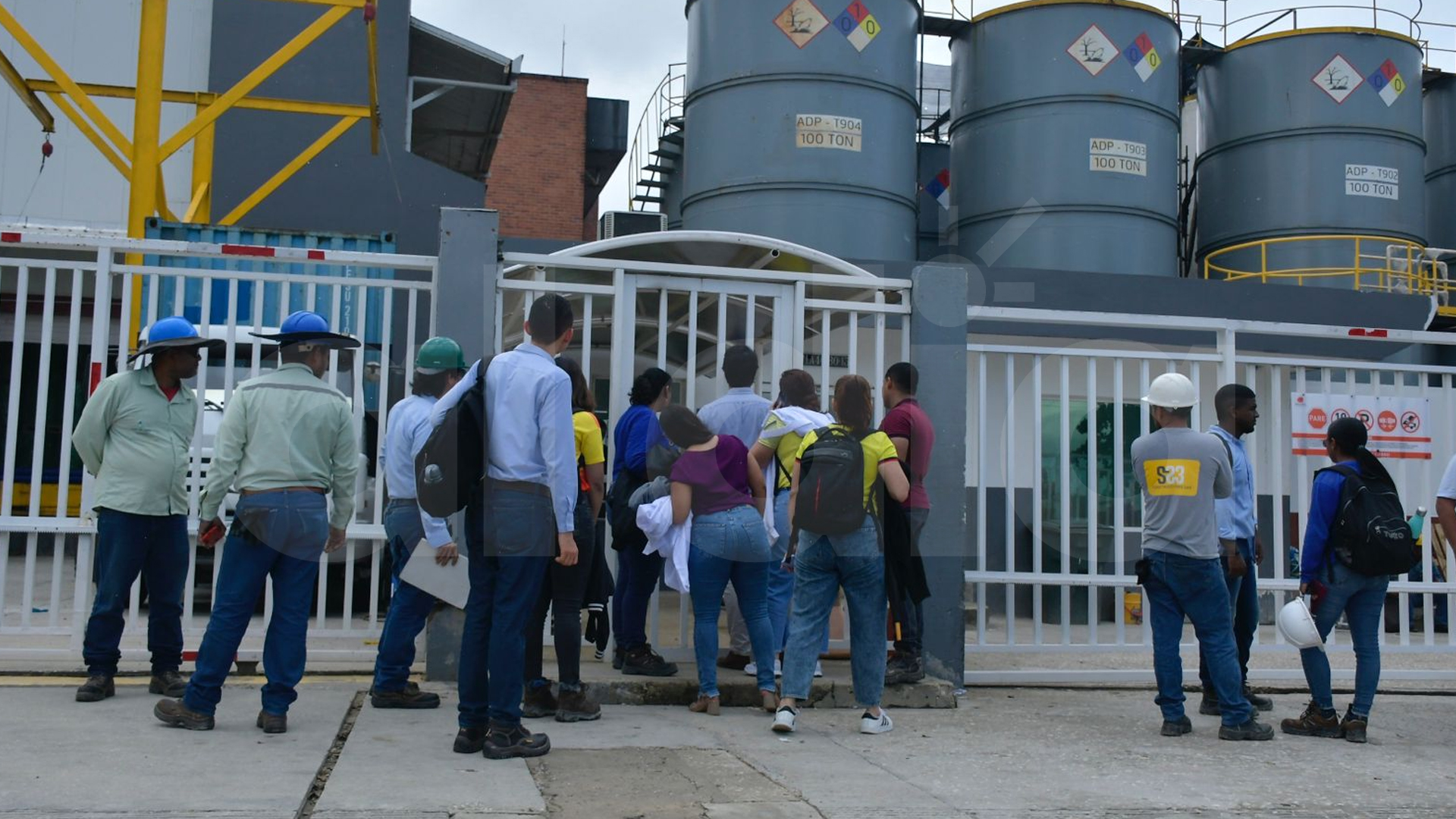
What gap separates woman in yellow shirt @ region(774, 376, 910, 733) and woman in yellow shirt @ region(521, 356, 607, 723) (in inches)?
36.6

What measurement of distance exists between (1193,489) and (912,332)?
1.84 m

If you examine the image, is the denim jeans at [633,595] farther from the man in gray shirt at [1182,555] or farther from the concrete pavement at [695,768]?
the man in gray shirt at [1182,555]

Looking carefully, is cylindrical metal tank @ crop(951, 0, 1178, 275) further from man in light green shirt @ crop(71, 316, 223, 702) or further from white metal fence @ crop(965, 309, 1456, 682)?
man in light green shirt @ crop(71, 316, 223, 702)

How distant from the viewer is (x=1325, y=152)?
765 inches

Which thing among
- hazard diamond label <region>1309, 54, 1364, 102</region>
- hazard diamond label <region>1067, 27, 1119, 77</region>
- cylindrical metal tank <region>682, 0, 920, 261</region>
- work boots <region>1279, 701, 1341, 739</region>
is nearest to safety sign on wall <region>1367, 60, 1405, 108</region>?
hazard diamond label <region>1309, 54, 1364, 102</region>

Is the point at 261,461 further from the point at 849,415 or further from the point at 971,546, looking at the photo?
the point at 971,546

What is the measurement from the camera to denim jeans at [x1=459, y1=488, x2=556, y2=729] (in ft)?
15.8

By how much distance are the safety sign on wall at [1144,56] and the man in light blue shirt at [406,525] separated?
15068 mm

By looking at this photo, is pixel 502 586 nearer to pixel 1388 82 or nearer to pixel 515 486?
pixel 515 486

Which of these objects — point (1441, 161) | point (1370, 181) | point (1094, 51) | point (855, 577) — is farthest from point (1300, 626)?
point (1441, 161)

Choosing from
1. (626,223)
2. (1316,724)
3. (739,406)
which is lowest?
(1316,724)

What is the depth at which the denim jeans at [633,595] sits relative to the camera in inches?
262

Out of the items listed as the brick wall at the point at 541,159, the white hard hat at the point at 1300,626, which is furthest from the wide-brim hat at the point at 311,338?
the brick wall at the point at 541,159

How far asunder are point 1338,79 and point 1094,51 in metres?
4.32
